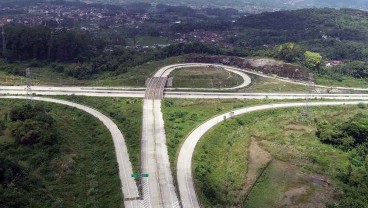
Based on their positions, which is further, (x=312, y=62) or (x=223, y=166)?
(x=312, y=62)

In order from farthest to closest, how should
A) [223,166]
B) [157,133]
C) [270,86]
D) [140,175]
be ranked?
[270,86]
[157,133]
[223,166]
[140,175]

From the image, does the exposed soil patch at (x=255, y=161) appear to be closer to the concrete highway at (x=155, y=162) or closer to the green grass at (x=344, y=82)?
the concrete highway at (x=155, y=162)

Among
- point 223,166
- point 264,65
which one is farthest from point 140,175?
point 264,65

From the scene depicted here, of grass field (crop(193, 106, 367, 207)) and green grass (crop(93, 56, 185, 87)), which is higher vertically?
green grass (crop(93, 56, 185, 87))

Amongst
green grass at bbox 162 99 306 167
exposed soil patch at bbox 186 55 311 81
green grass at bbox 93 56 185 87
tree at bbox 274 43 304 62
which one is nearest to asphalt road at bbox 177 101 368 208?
green grass at bbox 162 99 306 167

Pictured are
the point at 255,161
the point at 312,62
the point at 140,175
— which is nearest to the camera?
the point at 140,175

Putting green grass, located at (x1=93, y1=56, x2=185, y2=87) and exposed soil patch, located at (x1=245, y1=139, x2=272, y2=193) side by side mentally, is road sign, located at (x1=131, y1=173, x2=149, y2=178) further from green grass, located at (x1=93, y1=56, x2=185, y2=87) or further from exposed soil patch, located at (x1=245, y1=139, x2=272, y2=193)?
green grass, located at (x1=93, y1=56, x2=185, y2=87)

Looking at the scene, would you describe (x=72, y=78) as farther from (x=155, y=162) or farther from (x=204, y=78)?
(x=155, y=162)

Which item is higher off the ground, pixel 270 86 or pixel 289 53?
pixel 289 53
